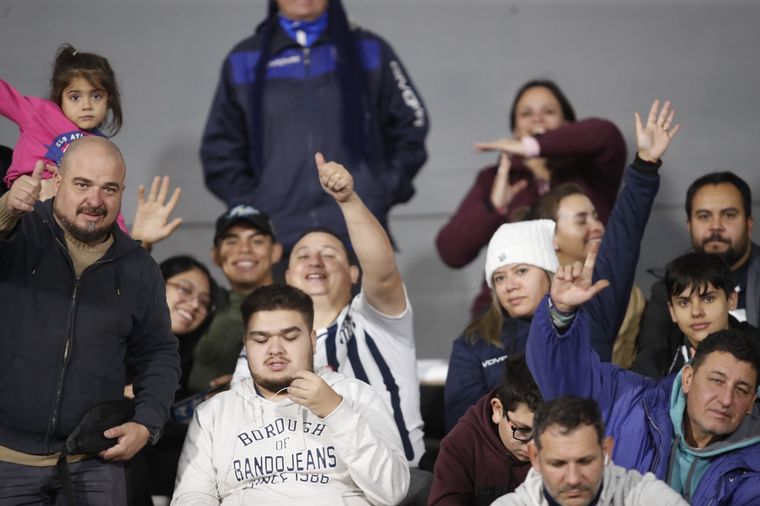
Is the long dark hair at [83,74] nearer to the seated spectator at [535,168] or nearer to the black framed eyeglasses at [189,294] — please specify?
the black framed eyeglasses at [189,294]

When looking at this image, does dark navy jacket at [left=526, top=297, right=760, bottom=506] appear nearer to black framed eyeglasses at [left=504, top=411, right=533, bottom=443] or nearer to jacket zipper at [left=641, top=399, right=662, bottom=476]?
jacket zipper at [left=641, top=399, right=662, bottom=476]

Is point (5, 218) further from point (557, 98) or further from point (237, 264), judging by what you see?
point (557, 98)

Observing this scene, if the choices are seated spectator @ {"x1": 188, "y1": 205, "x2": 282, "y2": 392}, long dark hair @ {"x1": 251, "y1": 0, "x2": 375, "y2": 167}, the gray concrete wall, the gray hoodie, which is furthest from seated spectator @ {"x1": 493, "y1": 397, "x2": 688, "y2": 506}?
the gray concrete wall

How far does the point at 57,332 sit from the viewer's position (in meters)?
3.54

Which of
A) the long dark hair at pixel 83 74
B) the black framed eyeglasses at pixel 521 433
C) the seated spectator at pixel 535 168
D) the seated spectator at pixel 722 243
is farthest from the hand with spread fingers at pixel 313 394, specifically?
the seated spectator at pixel 535 168

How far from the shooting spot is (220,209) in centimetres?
683

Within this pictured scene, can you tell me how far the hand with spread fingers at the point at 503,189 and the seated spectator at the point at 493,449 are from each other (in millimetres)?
1615

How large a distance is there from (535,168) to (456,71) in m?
1.67

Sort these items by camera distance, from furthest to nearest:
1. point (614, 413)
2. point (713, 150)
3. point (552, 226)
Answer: point (713, 150)
point (552, 226)
point (614, 413)

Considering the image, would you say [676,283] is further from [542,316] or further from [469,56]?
[469,56]

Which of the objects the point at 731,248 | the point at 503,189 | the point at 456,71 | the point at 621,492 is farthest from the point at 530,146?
the point at 621,492

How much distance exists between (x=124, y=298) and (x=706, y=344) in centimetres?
160

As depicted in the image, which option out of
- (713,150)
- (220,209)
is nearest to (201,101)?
(220,209)

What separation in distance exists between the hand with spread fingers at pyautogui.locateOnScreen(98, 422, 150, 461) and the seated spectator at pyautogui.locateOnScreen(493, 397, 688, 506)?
1029mm
